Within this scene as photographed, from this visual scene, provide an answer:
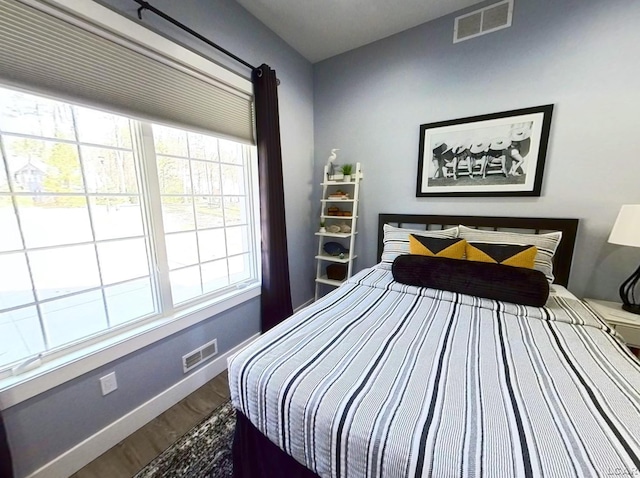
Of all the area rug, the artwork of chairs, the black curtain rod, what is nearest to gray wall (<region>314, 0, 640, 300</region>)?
the artwork of chairs

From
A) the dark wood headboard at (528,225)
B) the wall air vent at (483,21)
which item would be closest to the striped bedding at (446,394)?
the dark wood headboard at (528,225)

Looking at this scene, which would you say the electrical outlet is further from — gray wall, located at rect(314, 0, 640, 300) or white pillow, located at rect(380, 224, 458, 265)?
gray wall, located at rect(314, 0, 640, 300)

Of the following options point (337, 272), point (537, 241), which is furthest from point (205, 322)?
point (537, 241)

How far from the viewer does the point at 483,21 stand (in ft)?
6.19

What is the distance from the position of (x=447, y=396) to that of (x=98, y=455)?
1.77 meters

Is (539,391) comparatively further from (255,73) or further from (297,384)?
(255,73)

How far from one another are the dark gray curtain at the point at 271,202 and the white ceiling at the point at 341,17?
1.39 feet

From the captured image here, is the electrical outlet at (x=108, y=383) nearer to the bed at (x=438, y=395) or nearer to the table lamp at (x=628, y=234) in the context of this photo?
the bed at (x=438, y=395)

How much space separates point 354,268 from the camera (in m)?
2.76

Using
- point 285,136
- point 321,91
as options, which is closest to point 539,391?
point 285,136

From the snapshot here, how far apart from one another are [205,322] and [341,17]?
8.51ft

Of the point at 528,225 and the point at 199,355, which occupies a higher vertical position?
the point at 528,225

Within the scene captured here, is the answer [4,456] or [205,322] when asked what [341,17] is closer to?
[205,322]

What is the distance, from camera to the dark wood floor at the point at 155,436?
125 cm
